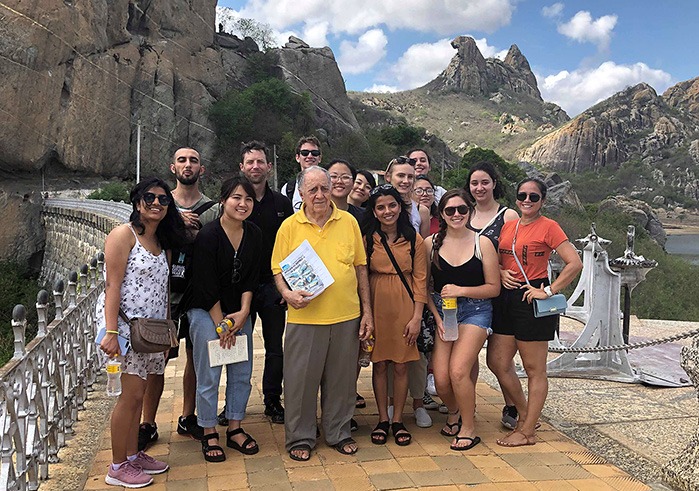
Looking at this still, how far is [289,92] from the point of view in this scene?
40.3m

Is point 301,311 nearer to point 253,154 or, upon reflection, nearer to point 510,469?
point 253,154

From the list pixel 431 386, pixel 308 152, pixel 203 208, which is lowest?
pixel 431 386

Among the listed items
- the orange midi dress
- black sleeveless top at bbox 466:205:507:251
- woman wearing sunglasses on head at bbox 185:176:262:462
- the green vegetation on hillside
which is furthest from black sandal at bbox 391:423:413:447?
the green vegetation on hillside

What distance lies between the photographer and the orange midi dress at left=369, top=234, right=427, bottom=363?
362 cm

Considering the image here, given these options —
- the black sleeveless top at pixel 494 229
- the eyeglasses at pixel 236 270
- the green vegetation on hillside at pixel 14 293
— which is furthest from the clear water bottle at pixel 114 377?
the green vegetation on hillside at pixel 14 293

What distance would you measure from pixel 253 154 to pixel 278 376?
1563mm

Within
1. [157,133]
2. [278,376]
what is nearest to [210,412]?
[278,376]

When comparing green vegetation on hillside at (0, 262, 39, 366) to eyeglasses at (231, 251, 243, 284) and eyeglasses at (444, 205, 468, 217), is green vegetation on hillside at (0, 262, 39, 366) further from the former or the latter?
eyeglasses at (444, 205, 468, 217)

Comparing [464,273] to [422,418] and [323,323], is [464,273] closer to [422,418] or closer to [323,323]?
[323,323]

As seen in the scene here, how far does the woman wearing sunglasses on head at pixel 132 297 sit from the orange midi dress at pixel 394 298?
130cm

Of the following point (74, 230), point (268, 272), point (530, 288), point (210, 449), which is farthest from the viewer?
point (74, 230)

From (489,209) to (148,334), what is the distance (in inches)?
95.4

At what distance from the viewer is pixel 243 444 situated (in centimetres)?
346

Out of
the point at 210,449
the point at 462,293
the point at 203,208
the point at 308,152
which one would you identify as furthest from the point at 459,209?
the point at 210,449
